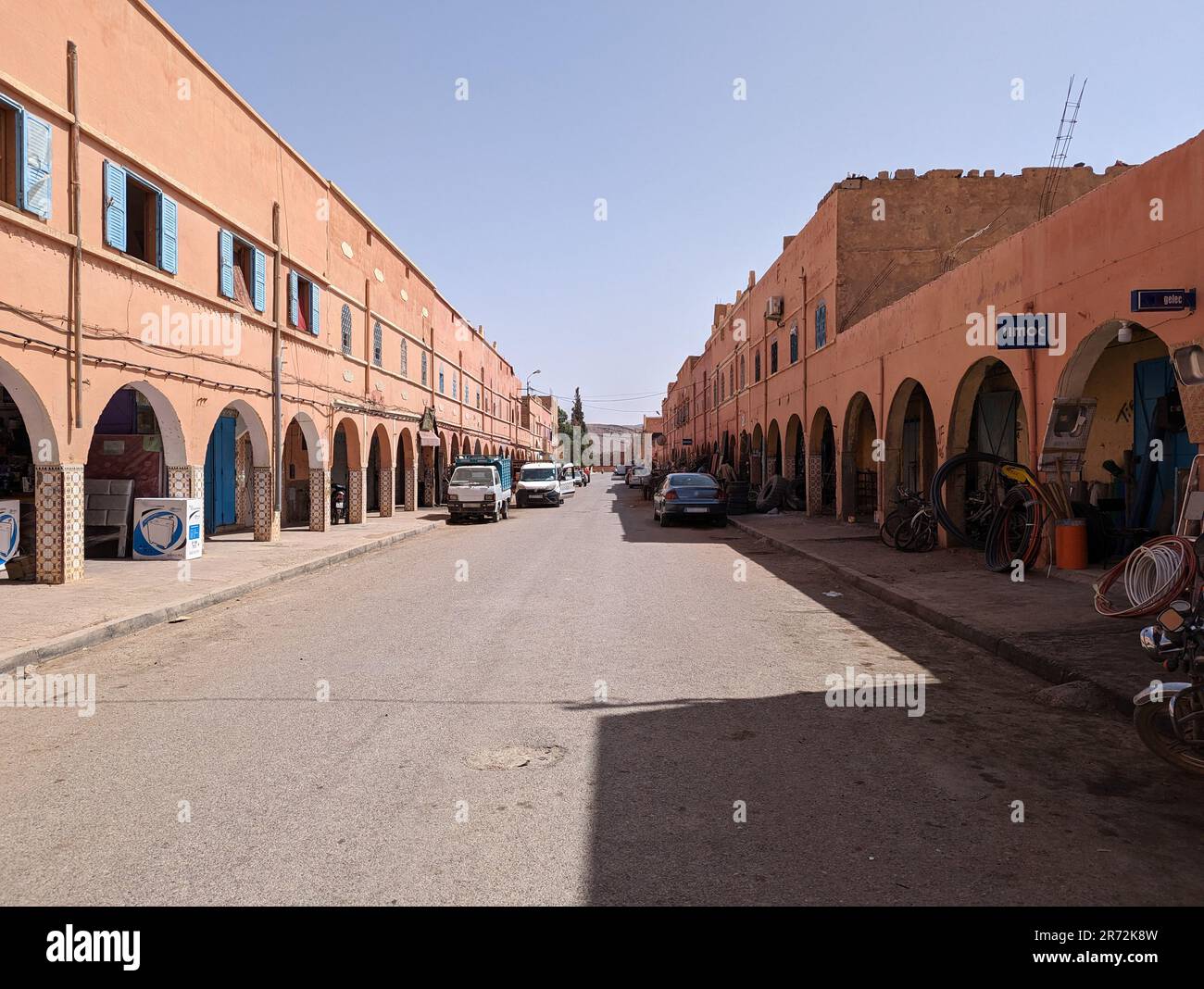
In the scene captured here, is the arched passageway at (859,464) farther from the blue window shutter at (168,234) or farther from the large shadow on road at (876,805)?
the large shadow on road at (876,805)

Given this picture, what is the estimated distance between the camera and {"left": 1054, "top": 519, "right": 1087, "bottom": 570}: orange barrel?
1133cm

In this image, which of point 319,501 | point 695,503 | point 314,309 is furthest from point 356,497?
point 695,503

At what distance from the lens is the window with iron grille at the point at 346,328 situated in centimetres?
2380

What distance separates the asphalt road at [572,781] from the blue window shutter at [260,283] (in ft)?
38.6

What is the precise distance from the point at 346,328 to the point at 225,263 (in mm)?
7645

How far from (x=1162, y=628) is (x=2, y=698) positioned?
25.8 ft

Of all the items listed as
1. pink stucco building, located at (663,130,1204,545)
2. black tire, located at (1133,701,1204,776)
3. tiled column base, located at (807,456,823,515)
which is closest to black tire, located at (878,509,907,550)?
pink stucco building, located at (663,130,1204,545)

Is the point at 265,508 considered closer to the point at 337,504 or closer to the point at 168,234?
the point at 168,234

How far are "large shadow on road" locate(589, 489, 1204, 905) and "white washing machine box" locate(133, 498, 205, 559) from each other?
447 inches

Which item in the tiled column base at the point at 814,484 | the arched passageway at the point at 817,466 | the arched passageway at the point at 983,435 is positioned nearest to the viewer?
the arched passageway at the point at 983,435
